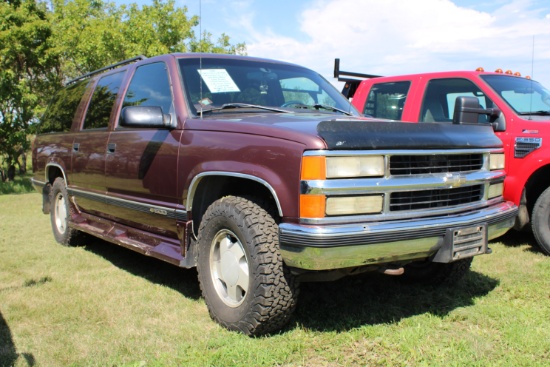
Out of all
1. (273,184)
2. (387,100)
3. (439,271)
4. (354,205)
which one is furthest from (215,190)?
(387,100)

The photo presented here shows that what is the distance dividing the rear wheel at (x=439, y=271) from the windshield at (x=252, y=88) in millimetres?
1416

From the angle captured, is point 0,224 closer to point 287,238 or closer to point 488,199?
point 287,238

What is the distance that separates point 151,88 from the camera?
13.9 feet

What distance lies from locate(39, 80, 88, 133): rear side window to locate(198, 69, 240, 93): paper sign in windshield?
232cm

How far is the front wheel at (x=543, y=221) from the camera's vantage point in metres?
5.15

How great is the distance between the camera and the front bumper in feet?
8.73

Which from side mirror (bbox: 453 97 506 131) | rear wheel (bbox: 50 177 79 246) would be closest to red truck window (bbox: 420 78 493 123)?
side mirror (bbox: 453 97 506 131)

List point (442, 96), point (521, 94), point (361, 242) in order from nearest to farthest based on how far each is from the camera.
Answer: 1. point (361, 242)
2. point (521, 94)
3. point (442, 96)

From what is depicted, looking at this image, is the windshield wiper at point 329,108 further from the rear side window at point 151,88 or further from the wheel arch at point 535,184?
the wheel arch at point 535,184

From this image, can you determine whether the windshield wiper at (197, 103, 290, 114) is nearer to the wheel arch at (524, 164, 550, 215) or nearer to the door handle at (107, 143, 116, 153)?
the door handle at (107, 143, 116, 153)

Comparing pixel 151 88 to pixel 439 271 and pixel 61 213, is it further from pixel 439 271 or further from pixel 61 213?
pixel 439 271

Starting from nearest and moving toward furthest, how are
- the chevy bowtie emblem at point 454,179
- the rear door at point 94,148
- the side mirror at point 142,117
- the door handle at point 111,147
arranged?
the chevy bowtie emblem at point 454,179 → the side mirror at point 142,117 → the door handle at point 111,147 → the rear door at point 94,148

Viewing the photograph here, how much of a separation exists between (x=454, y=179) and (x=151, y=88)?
2534 mm

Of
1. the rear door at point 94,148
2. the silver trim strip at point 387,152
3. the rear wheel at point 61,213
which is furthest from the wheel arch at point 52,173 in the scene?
the silver trim strip at point 387,152
